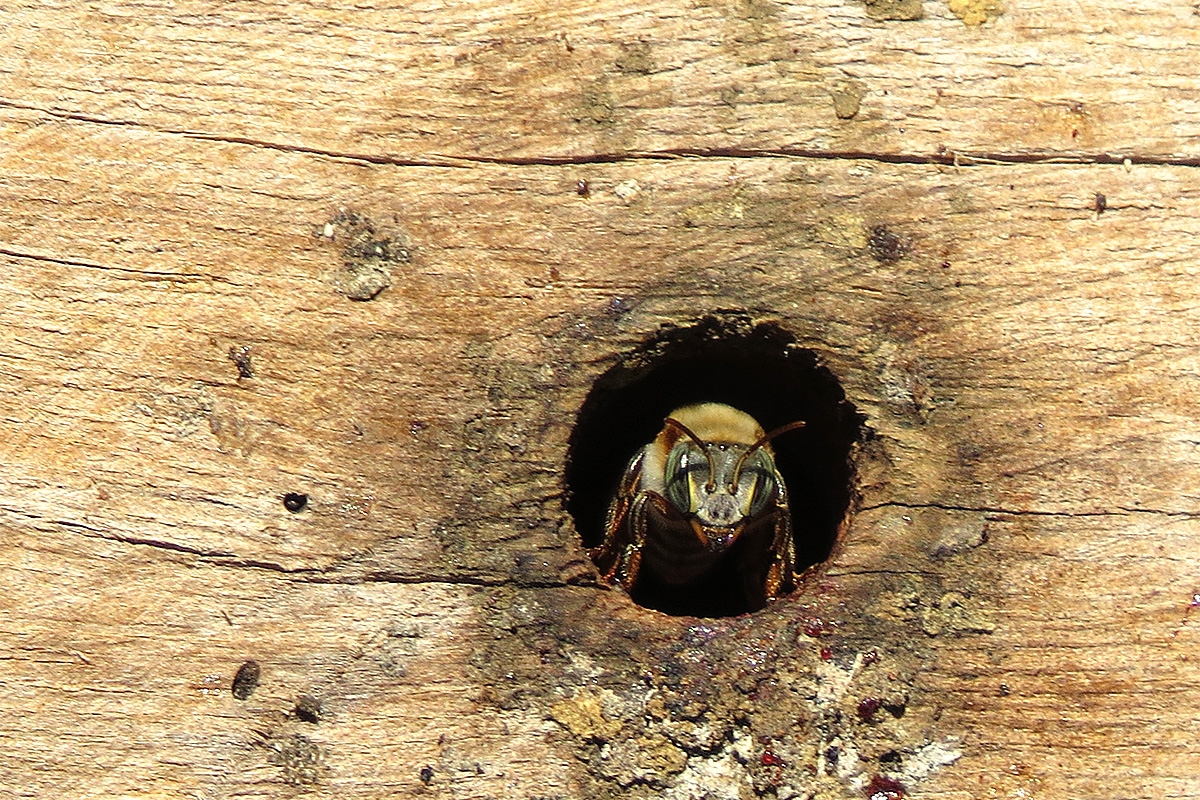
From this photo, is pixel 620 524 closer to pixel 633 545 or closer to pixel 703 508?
pixel 633 545

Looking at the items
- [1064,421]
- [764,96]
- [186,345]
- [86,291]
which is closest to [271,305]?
[186,345]

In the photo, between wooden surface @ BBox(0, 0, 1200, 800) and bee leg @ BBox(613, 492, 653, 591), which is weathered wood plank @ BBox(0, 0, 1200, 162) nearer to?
wooden surface @ BBox(0, 0, 1200, 800)

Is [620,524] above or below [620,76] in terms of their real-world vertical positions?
below

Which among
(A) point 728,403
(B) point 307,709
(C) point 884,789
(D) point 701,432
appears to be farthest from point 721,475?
(B) point 307,709

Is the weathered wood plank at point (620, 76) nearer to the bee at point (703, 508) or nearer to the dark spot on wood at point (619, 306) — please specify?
the dark spot on wood at point (619, 306)

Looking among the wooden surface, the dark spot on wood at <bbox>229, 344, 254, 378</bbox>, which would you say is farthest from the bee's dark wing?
the dark spot on wood at <bbox>229, 344, 254, 378</bbox>

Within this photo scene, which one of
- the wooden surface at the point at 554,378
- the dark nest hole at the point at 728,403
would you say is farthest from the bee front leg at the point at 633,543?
the wooden surface at the point at 554,378
